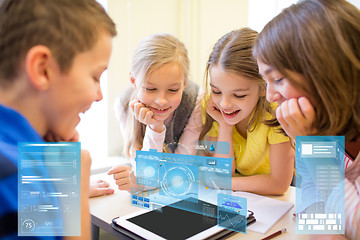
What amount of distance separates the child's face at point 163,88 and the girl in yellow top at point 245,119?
0.39ft

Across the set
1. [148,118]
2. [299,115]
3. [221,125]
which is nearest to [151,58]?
[148,118]

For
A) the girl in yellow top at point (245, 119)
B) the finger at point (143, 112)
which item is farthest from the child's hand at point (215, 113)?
the finger at point (143, 112)

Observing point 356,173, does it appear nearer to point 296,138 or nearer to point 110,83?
point 296,138

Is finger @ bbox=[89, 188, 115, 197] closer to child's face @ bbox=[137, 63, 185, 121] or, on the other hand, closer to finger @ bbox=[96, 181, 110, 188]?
finger @ bbox=[96, 181, 110, 188]

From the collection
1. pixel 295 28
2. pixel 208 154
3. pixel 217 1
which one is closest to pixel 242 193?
pixel 208 154

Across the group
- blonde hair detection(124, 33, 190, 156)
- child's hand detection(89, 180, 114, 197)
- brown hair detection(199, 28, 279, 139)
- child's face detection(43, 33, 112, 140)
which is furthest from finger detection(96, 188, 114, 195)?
brown hair detection(199, 28, 279, 139)

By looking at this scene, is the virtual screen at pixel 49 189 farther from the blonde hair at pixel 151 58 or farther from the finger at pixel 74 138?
the blonde hair at pixel 151 58

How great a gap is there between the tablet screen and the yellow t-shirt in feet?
1.32

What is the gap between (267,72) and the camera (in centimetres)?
72

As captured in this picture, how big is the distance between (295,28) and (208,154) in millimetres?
385

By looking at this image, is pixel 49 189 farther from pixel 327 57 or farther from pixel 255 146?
pixel 255 146

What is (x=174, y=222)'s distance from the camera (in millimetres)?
725

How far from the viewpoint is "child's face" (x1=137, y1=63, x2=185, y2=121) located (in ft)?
3.43

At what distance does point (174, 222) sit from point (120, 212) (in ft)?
0.63
